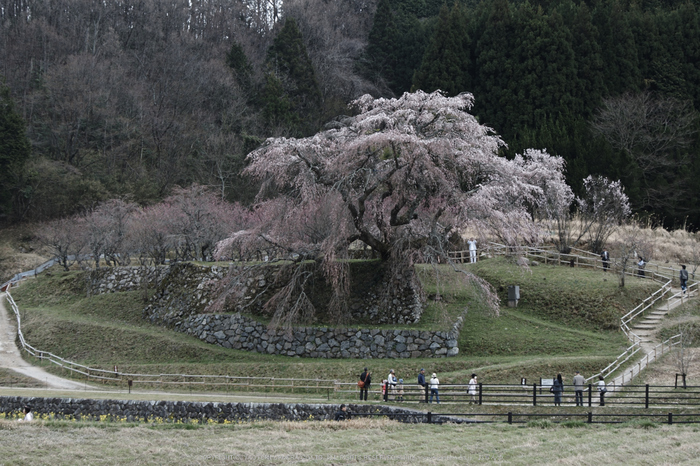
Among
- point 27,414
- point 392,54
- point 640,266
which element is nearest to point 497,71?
point 392,54

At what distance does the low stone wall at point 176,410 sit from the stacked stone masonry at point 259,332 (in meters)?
5.39

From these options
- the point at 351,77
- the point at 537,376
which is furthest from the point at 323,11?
the point at 537,376

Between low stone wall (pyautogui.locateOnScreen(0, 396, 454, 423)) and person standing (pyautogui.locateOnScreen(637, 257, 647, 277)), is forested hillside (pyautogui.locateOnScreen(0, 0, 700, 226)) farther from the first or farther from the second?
low stone wall (pyautogui.locateOnScreen(0, 396, 454, 423))

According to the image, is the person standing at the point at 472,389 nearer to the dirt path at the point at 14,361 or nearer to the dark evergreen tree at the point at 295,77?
the dirt path at the point at 14,361

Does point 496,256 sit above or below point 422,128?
below

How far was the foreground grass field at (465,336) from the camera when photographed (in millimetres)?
23578

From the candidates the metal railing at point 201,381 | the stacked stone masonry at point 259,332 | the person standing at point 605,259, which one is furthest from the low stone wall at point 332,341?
the person standing at point 605,259

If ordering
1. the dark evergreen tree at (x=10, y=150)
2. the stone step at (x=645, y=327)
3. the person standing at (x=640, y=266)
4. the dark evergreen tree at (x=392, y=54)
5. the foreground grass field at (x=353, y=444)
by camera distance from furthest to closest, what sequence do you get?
the dark evergreen tree at (x=392, y=54), the dark evergreen tree at (x=10, y=150), the person standing at (x=640, y=266), the stone step at (x=645, y=327), the foreground grass field at (x=353, y=444)

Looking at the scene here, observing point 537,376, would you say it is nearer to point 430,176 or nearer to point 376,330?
point 376,330

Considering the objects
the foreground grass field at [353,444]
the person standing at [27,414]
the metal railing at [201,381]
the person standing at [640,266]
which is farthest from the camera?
the person standing at [640,266]

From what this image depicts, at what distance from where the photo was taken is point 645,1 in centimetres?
6662

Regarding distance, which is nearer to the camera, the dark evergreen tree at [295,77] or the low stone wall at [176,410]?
the low stone wall at [176,410]

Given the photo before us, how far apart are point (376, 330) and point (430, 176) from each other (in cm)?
599

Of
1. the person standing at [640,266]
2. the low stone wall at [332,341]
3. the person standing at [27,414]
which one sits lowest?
the person standing at [27,414]
